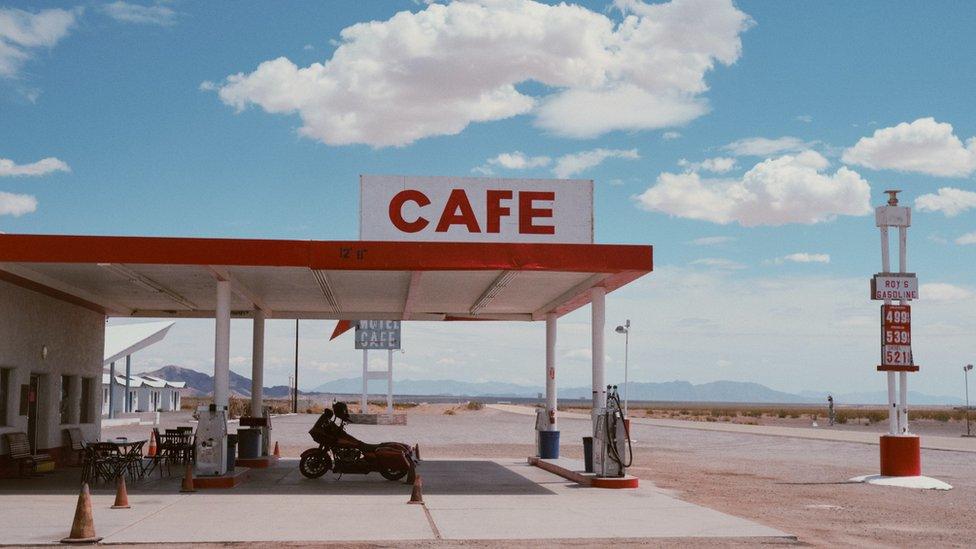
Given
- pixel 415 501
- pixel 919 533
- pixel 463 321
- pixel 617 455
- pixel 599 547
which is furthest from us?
pixel 463 321

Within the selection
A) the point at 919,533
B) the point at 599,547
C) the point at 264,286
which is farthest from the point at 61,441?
the point at 919,533

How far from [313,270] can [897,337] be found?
41.2 feet

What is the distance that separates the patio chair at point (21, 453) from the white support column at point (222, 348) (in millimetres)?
4505

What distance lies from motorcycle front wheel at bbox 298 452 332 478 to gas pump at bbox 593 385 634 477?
220 inches

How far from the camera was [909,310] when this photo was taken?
2192 centimetres

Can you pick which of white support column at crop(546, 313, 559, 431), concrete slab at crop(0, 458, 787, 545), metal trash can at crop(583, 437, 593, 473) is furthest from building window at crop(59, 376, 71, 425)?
metal trash can at crop(583, 437, 593, 473)

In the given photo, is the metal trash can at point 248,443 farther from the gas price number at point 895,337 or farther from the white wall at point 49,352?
the gas price number at point 895,337

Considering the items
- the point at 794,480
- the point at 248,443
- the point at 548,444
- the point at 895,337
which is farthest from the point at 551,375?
the point at 895,337

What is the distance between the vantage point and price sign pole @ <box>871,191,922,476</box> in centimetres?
2159

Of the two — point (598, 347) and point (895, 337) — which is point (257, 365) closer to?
point (598, 347)

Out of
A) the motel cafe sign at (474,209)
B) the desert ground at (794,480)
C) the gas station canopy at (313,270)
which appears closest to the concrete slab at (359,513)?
the desert ground at (794,480)

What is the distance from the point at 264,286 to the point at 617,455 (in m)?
8.40

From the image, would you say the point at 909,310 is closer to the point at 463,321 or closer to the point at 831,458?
the point at 831,458

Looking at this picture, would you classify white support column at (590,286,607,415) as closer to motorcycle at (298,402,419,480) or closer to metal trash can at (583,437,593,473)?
metal trash can at (583,437,593,473)
